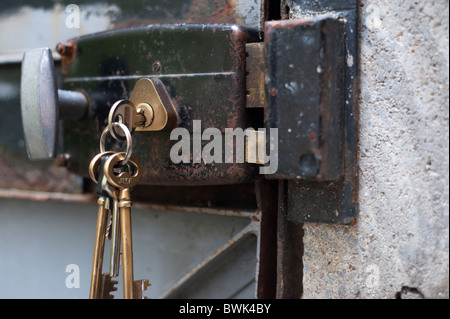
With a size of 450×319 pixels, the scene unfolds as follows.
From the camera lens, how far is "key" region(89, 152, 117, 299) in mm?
620

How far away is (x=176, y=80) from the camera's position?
27.9 inches

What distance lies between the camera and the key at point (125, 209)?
1.96 feet

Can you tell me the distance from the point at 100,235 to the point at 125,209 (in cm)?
6

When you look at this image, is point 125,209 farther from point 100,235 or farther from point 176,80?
point 176,80

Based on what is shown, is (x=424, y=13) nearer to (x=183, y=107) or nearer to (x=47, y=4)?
(x=183, y=107)

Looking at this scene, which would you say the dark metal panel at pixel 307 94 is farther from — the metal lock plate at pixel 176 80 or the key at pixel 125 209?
the key at pixel 125 209

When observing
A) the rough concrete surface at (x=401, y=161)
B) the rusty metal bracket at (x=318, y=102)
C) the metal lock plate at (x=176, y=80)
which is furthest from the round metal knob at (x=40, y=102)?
the rough concrete surface at (x=401, y=161)

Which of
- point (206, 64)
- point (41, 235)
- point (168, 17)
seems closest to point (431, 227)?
point (206, 64)

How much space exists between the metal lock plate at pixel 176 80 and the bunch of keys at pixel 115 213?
10cm

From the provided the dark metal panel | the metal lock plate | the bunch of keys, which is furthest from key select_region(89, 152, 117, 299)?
the dark metal panel

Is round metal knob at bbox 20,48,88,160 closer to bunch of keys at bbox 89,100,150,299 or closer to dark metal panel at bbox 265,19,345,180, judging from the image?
bunch of keys at bbox 89,100,150,299

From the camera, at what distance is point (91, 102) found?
81 centimetres

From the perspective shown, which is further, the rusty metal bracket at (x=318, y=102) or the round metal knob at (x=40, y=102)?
the round metal knob at (x=40, y=102)

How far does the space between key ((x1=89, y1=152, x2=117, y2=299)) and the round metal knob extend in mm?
141
